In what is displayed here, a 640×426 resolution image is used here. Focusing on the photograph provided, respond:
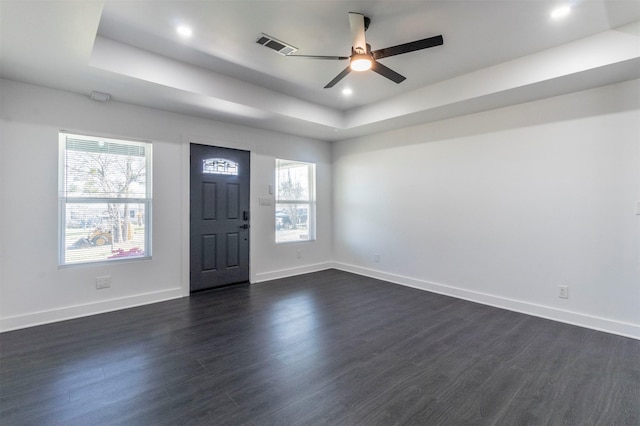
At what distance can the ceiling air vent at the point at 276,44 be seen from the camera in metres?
2.78

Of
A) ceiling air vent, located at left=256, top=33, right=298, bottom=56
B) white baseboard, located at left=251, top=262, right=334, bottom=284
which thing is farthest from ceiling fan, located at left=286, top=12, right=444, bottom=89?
white baseboard, located at left=251, top=262, right=334, bottom=284

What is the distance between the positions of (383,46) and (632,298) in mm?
3459

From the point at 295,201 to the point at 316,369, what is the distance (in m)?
3.54

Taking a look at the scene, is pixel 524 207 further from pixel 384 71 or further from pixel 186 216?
pixel 186 216

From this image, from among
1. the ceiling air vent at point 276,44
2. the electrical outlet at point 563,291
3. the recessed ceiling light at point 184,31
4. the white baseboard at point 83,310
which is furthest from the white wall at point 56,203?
the electrical outlet at point 563,291

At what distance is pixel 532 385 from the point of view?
2.13 m

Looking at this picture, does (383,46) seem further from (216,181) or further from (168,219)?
(168,219)

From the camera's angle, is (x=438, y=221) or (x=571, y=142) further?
(x=438, y=221)

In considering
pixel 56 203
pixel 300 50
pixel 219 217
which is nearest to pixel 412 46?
pixel 300 50

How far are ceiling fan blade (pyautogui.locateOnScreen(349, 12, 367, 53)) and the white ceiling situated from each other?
0.08m

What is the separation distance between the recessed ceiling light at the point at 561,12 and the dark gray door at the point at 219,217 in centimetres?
392

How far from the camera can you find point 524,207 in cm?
363

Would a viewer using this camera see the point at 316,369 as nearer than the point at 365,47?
Yes

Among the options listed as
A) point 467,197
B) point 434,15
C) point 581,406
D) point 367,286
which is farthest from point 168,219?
point 581,406
